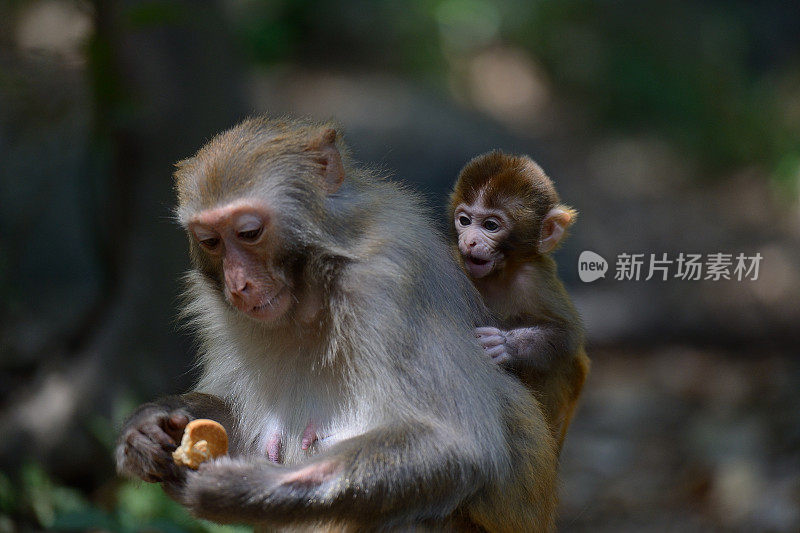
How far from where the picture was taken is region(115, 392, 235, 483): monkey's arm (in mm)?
3834

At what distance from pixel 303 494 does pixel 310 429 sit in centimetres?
50

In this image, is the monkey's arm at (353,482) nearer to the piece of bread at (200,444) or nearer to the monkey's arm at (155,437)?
the piece of bread at (200,444)

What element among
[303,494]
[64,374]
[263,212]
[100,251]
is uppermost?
[263,212]

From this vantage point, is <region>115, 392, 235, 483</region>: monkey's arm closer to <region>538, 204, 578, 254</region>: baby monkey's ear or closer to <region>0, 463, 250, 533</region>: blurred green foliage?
<region>538, 204, 578, 254</region>: baby monkey's ear

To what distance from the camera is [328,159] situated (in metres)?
3.86

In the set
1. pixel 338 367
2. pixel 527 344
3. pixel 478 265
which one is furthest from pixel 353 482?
pixel 478 265

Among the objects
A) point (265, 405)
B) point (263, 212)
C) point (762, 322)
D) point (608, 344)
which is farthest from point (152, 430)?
point (762, 322)

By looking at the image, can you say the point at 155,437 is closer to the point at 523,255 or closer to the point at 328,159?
the point at 328,159

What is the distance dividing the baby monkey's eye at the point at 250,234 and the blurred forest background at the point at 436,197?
64.6 inches

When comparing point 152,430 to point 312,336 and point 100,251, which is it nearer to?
point 312,336

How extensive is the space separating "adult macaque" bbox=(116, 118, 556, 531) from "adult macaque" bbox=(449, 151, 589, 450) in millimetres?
427

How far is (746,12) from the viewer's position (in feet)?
56.3

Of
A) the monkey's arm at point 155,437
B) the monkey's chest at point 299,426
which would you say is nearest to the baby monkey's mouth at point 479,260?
the monkey's chest at point 299,426

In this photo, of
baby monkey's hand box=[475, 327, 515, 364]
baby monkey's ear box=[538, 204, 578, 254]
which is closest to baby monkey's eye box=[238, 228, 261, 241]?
baby monkey's hand box=[475, 327, 515, 364]
